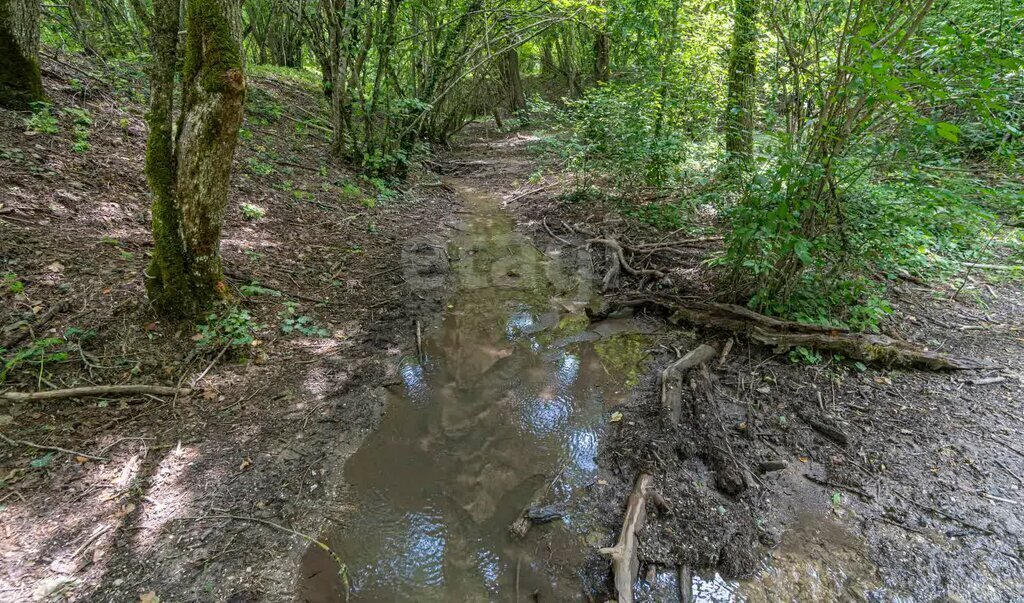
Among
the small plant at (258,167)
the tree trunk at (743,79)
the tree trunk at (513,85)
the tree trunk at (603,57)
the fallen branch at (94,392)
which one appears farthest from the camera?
the tree trunk at (513,85)

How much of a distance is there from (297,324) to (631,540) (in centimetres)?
376

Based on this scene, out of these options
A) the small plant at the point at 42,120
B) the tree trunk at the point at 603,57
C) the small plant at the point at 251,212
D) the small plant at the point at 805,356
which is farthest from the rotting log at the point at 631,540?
the tree trunk at the point at 603,57

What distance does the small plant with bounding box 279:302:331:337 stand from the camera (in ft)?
15.5

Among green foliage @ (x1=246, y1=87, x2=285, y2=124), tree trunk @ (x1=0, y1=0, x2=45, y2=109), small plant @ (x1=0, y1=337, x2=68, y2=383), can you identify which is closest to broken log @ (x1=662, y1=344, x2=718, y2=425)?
small plant @ (x1=0, y1=337, x2=68, y2=383)

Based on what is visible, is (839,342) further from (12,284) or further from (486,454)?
(12,284)

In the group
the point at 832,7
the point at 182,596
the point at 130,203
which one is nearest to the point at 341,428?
the point at 182,596

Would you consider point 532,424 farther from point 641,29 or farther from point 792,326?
point 641,29

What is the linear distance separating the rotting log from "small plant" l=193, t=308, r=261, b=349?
3.55m

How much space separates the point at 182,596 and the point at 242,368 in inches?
78.8

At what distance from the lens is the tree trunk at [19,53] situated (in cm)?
541

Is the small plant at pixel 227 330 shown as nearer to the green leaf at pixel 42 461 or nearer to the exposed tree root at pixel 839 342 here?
the green leaf at pixel 42 461

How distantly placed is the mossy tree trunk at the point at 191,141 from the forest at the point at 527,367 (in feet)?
0.08

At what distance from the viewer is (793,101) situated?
4637 mm

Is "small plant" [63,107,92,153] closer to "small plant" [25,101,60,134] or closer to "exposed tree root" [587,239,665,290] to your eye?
"small plant" [25,101,60,134]
